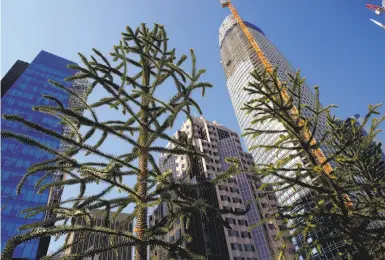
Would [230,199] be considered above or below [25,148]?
below

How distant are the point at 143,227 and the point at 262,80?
5730mm

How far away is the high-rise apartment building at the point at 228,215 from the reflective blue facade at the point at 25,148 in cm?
2212

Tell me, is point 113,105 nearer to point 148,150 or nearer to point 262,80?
point 148,150

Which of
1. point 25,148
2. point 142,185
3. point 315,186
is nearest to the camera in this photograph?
point 142,185

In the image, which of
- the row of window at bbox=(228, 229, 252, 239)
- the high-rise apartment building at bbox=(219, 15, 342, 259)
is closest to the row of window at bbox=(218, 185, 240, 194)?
the row of window at bbox=(228, 229, 252, 239)

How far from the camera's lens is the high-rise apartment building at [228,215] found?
52844 mm

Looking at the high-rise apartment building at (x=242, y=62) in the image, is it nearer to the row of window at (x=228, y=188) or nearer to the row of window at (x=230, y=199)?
the row of window at (x=228, y=188)

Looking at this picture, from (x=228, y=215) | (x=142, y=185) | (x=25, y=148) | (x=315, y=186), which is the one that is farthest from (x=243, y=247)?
(x=142, y=185)

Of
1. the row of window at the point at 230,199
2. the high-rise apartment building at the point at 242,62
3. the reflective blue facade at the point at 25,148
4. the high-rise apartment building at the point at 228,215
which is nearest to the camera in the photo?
the reflective blue facade at the point at 25,148

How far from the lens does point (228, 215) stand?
202 feet

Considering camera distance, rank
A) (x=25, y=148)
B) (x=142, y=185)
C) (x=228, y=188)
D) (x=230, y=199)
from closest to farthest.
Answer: (x=142, y=185) → (x=25, y=148) → (x=230, y=199) → (x=228, y=188)

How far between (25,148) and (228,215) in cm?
4671

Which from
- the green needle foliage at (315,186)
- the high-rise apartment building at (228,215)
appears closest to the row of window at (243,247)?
the high-rise apartment building at (228,215)

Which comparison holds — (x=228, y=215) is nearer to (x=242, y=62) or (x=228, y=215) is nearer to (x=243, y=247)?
(x=243, y=247)
